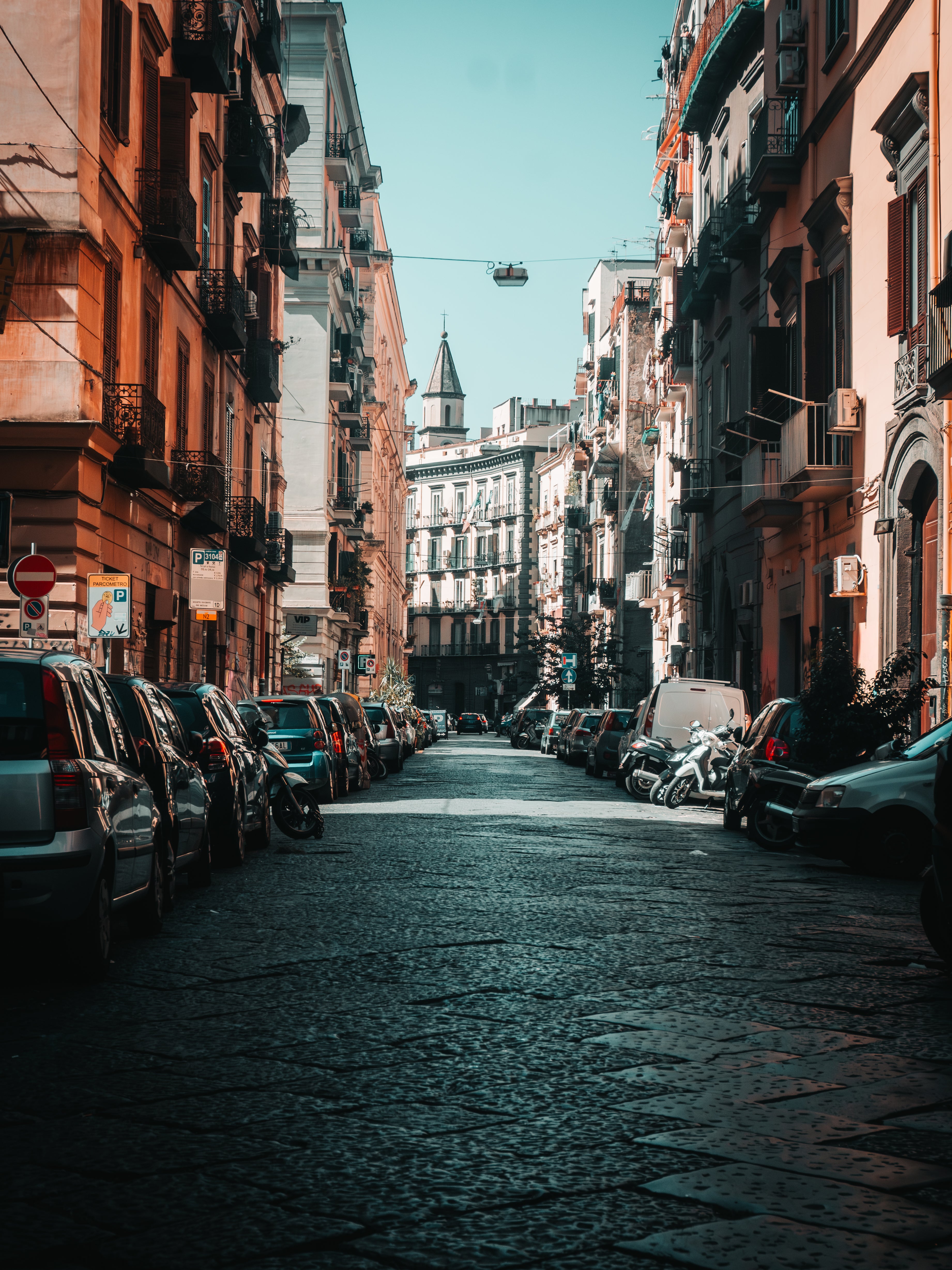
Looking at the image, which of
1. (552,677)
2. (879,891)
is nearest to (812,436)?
(879,891)

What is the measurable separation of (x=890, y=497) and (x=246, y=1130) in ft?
57.0

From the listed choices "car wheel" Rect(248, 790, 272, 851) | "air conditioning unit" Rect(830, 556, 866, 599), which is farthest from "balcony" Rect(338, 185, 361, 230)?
"car wheel" Rect(248, 790, 272, 851)

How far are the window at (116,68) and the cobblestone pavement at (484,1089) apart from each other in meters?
14.4

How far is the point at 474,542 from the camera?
11900 centimetres

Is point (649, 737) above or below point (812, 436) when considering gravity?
below

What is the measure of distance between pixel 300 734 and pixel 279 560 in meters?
18.5

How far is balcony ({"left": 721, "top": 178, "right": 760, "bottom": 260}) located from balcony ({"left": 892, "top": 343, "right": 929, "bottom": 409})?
1001 cm

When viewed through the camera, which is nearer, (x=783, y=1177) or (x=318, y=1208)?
(x=318, y=1208)

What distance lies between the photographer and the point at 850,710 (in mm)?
17078

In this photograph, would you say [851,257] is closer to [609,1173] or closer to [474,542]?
[609,1173]

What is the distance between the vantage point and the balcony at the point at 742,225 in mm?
30641

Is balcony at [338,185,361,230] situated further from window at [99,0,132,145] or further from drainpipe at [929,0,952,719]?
drainpipe at [929,0,952,719]

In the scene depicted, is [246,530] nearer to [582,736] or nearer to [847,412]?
[582,736]

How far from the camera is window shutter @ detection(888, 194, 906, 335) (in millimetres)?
20562
